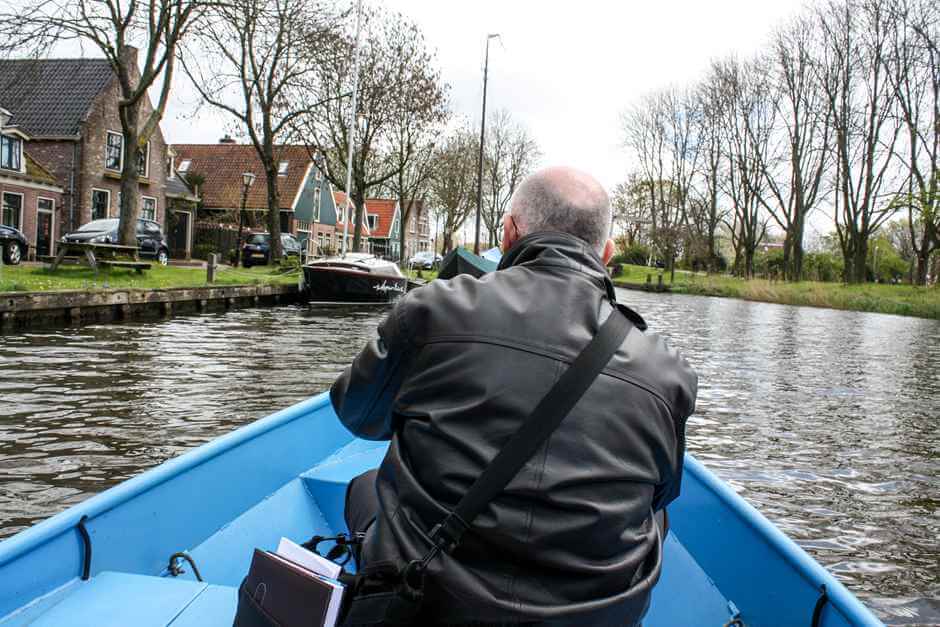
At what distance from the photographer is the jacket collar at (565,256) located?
4.90 feet

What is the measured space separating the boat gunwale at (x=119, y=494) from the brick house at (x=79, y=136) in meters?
25.8

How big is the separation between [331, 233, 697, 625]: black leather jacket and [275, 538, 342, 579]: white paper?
0.32ft

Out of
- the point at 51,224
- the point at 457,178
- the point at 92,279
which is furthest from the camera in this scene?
the point at 457,178

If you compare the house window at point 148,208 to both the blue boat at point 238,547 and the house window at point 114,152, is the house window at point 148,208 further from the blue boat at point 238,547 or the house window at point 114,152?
the blue boat at point 238,547

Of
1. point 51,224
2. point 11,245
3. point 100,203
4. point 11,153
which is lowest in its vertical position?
point 11,245

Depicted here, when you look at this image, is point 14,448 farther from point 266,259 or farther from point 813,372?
point 266,259

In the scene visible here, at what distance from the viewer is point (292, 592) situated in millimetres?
1446

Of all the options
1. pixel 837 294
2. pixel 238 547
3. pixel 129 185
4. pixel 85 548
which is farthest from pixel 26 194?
pixel 837 294

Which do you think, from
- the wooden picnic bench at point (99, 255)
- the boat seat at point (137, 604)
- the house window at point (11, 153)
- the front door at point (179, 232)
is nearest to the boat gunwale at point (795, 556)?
the boat seat at point (137, 604)

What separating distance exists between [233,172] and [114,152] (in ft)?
39.7

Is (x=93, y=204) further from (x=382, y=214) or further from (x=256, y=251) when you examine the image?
(x=382, y=214)

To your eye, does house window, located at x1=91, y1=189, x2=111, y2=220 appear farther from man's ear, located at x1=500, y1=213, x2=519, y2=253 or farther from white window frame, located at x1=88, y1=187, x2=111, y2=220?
man's ear, located at x1=500, y1=213, x2=519, y2=253

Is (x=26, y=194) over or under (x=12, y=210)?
over

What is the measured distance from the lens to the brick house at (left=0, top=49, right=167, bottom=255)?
26.5m
